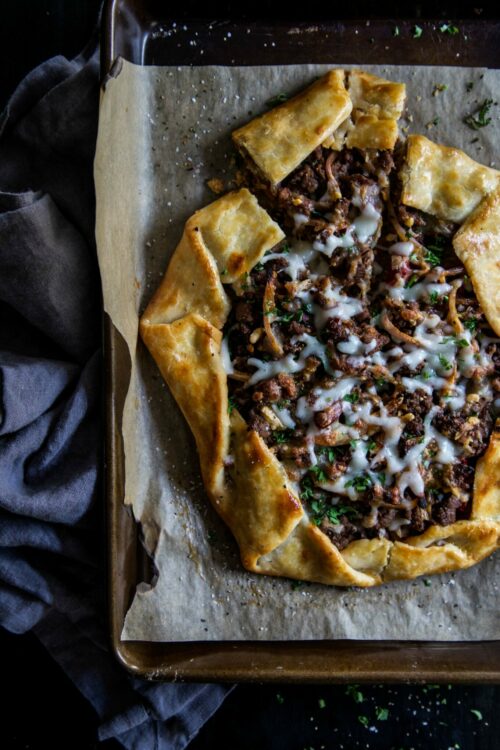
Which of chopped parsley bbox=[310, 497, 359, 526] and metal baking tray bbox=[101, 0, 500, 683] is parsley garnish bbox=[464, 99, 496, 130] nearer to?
metal baking tray bbox=[101, 0, 500, 683]

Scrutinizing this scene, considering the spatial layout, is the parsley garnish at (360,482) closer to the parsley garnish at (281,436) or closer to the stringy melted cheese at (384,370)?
the stringy melted cheese at (384,370)

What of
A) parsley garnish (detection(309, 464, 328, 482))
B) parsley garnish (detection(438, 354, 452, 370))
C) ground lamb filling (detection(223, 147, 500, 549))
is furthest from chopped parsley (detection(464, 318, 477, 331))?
parsley garnish (detection(309, 464, 328, 482))

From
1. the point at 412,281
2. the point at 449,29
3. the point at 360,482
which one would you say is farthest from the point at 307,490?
the point at 449,29

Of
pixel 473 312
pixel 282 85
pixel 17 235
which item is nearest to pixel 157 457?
pixel 17 235

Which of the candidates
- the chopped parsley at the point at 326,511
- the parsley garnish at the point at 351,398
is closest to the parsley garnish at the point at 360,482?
the chopped parsley at the point at 326,511

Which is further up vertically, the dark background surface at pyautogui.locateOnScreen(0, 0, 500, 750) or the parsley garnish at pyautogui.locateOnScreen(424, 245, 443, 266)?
the parsley garnish at pyautogui.locateOnScreen(424, 245, 443, 266)

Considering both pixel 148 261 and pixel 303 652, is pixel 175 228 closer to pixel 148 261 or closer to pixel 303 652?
pixel 148 261
